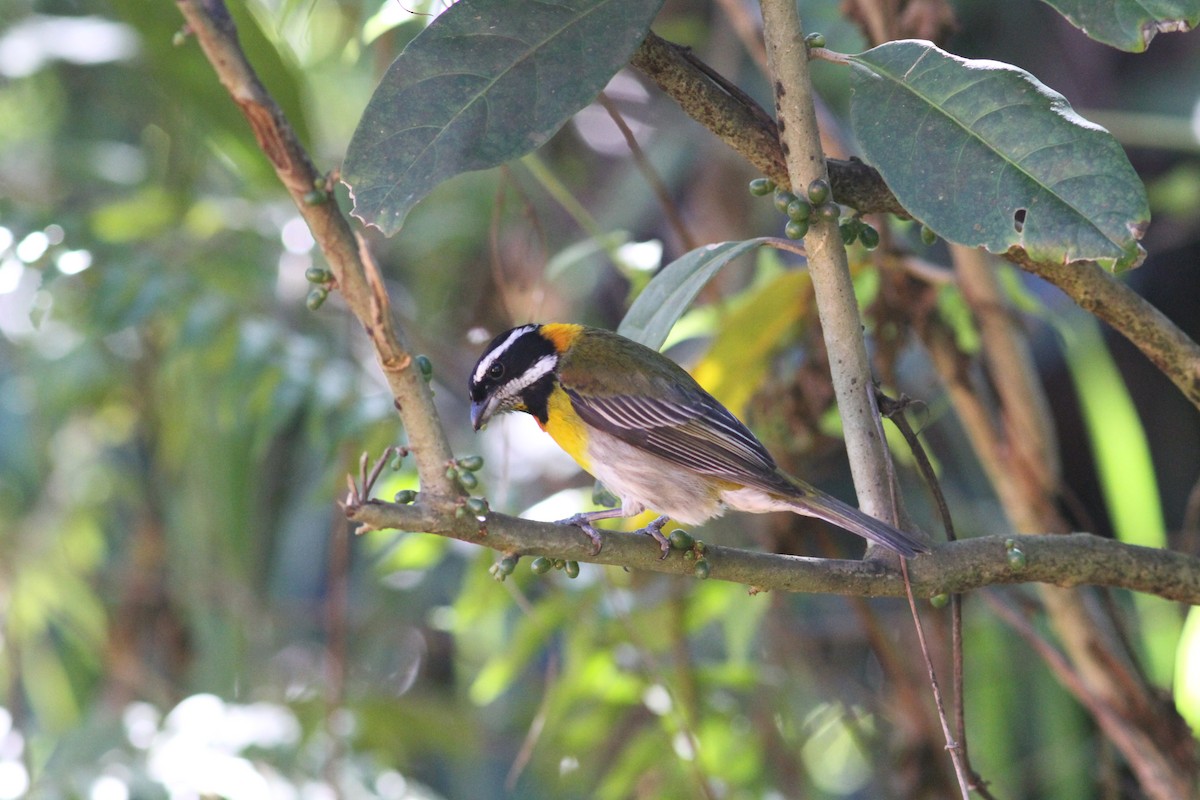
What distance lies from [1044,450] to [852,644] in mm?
2410

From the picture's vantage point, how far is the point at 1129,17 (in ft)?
5.27

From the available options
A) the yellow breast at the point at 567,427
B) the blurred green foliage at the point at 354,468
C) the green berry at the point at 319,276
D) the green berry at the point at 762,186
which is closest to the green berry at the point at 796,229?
the green berry at the point at 762,186

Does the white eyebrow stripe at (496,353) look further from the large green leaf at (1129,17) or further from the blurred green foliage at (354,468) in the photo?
the large green leaf at (1129,17)

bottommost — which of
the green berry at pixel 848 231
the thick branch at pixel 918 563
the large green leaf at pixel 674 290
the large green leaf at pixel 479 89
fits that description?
the thick branch at pixel 918 563

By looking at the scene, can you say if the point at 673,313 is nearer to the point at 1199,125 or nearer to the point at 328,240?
the point at 328,240

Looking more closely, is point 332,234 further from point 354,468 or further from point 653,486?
point 354,468

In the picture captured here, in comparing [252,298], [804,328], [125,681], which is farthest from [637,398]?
[125,681]

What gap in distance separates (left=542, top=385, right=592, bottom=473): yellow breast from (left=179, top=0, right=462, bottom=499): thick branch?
1.15 meters

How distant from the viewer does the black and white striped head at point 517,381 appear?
8.89 ft

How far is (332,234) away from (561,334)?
150 centimetres

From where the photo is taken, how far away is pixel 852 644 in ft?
15.9

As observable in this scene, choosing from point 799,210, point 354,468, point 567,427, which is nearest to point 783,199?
point 799,210

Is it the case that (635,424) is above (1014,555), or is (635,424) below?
below

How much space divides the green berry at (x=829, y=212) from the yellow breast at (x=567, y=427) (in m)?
1.07
